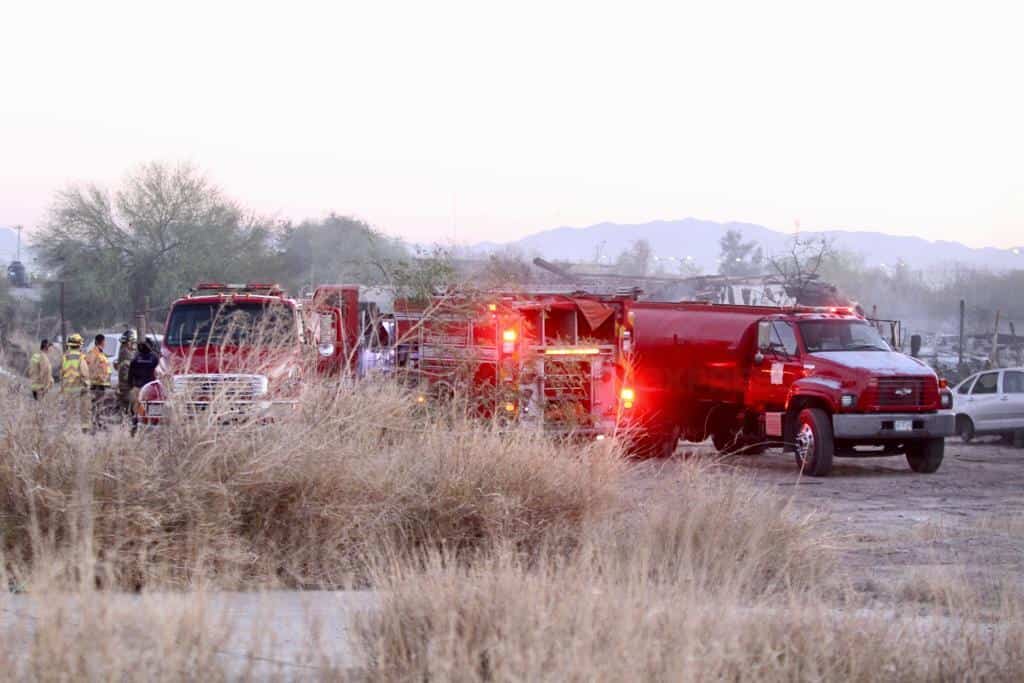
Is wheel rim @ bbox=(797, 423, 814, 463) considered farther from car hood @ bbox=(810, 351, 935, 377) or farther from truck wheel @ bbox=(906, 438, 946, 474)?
truck wheel @ bbox=(906, 438, 946, 474)

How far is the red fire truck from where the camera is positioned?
61.3 feet

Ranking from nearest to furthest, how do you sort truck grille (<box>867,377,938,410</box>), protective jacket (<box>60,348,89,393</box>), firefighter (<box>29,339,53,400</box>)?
firefighter (<box>29,339,53,400</box>)
protective jacket (<box>60,348,89,393</box>)
truck grille (<box>867,377,938,410</box>)

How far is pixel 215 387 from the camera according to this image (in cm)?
1029

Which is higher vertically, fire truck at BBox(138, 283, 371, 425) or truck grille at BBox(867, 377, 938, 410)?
fire truck at BBox(138, 283, 371, 425)

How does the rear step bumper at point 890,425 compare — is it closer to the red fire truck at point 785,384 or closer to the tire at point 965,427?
the red fire truck at point 785,384

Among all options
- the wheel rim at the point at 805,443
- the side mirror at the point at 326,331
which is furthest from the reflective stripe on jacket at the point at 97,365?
the wheel rim at the point at 805,443

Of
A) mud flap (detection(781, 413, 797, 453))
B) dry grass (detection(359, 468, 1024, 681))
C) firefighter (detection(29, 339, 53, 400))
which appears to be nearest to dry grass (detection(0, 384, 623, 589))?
firefighter (detection(29, 339, 53, 400))

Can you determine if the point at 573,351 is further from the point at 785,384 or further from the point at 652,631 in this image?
the point at 652,631

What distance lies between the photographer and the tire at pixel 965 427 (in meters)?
26.2

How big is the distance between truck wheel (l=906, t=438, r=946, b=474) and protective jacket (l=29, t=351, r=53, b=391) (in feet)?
41.0

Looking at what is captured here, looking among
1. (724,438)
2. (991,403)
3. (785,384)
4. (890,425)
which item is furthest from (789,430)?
(991,403)

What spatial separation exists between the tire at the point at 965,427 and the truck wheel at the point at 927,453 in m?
6.99

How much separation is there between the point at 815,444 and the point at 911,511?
12.8ft

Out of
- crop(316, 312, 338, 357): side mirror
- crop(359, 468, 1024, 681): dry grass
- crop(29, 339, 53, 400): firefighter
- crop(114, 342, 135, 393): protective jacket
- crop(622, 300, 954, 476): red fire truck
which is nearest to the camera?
crop(359, 468, 1024, 681): dry grass
